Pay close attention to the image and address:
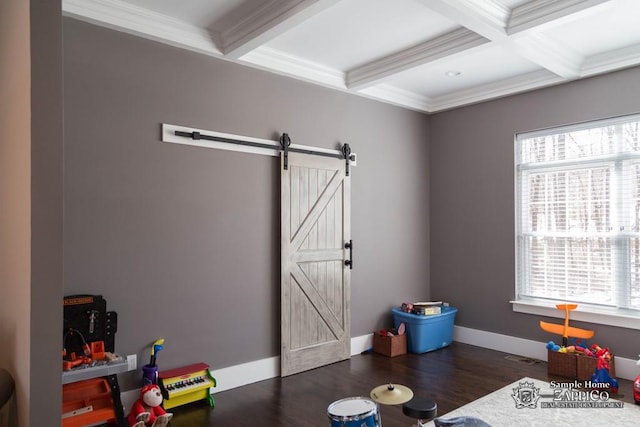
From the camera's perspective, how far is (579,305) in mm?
4430

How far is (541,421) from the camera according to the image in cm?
315

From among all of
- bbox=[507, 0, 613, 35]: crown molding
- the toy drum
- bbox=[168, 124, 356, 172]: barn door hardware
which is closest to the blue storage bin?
bbox=[168, 124, 356, 172]: barn door hardware

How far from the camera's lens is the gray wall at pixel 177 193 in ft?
10.6

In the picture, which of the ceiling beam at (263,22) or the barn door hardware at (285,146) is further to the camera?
the barn door hardware at (285,146)

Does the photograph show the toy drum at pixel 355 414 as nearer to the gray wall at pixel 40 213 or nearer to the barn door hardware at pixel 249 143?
the gray wall at pixel 40 213

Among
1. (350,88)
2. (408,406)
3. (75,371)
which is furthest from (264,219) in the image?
(408,406)

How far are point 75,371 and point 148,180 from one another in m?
1.40

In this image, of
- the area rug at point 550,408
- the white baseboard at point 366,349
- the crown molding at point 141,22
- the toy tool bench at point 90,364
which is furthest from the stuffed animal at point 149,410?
the crown molding at point 141,22

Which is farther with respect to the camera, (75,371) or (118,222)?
(118,222)

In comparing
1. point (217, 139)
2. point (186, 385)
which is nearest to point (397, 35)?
point (217, 139)

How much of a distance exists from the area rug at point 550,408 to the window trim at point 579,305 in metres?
0.71

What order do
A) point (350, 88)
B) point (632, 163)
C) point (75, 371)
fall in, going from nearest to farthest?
point (75, 371), point (632, 163), point (350, 88)

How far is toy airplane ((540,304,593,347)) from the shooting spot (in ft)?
13.8

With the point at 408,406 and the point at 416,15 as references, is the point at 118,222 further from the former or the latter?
the point at 416,15
